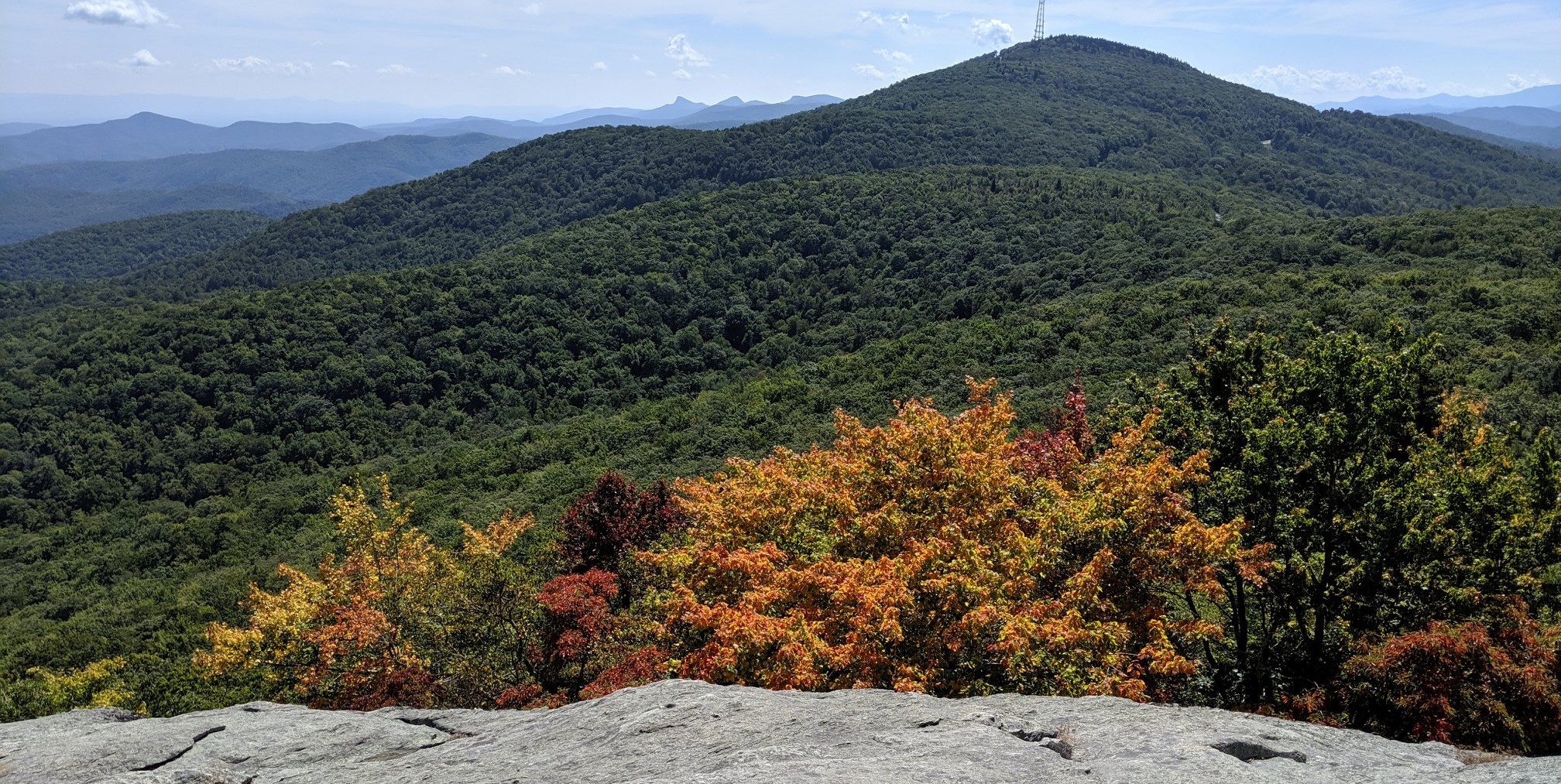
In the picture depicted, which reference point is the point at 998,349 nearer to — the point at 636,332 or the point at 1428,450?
the point at 636,332

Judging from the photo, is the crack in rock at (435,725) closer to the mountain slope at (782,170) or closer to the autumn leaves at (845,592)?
the autumn leaves at (845,592)

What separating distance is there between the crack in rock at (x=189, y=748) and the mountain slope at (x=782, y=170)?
162 metres

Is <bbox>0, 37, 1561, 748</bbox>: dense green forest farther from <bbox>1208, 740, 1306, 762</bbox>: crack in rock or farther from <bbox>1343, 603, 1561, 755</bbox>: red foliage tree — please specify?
<bbox>1208, 740, 1306, 762</bbox>: crack in rock

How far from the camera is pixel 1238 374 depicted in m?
14.8

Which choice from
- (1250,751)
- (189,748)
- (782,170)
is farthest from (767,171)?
(1250,751)

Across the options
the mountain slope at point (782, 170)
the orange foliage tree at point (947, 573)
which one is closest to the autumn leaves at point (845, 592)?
the orange foliage tree at point (947, 573)

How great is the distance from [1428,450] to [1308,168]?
19906cm

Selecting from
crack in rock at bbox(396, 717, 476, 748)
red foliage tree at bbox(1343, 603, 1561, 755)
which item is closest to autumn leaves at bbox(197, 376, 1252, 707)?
red foliage tree at bbox(1343, 603, 1561, 755)

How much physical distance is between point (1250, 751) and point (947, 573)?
181 inches

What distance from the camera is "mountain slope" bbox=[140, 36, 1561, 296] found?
164000 mm

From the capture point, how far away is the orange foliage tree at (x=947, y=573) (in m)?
11.2

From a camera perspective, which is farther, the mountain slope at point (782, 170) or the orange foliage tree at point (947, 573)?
the mountain slope at point (782, 170)

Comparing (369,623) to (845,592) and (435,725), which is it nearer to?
(435,725)

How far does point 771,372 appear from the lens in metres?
88.8
